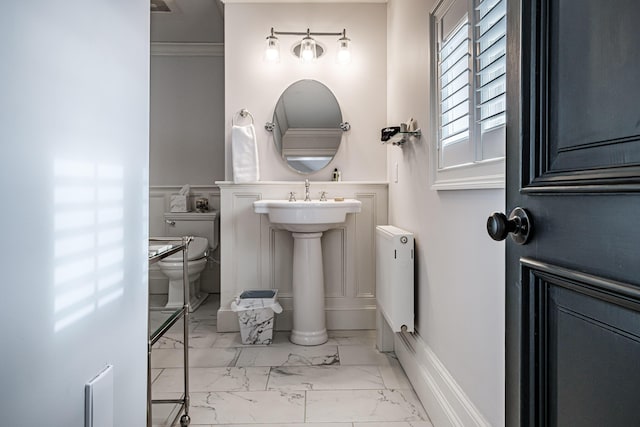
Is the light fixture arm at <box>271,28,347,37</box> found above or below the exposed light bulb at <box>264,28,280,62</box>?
above

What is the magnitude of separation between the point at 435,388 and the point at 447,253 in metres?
0.59

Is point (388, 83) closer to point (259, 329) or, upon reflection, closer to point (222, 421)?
point (259, 329)

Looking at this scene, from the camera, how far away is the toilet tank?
3.67 m

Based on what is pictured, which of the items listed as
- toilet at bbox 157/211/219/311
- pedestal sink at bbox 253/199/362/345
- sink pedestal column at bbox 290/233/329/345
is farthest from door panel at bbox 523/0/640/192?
toilet at bbox 157/211/219/311

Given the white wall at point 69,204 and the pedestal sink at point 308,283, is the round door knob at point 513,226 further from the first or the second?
the pedestal sink at point 308,283

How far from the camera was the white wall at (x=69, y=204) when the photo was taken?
57 cm

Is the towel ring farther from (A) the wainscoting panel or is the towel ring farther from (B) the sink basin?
(B) the sink basin

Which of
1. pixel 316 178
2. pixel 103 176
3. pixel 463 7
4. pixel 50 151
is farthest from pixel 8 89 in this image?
pixel 316 178

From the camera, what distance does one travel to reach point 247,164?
9.44ft

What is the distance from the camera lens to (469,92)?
133 cm

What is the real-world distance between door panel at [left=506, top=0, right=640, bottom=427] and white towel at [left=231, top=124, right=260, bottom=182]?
229cm

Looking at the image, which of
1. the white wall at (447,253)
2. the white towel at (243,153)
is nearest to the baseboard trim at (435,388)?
the white wall at (447,253)

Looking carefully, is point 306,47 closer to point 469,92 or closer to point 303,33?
point 303,33

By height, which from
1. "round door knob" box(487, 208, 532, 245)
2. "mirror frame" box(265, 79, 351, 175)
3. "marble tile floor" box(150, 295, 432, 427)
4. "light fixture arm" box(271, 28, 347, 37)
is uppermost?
"light fixture arm" box(271, 28, 347, 37)
